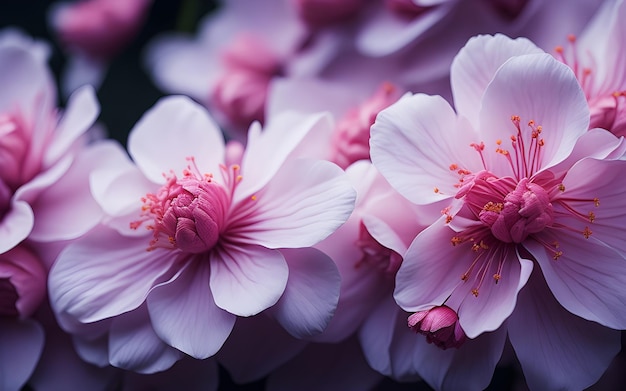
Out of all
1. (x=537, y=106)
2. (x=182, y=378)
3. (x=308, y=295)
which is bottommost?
(x=182, y=378)

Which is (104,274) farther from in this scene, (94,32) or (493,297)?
(94,32)

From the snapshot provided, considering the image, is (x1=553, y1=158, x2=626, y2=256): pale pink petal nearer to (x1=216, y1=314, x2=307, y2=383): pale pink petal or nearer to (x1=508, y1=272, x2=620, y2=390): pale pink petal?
(x1=508, y1=272, x2=620, y2=390): pale pink petal

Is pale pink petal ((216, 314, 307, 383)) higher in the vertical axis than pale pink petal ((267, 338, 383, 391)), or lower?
higher

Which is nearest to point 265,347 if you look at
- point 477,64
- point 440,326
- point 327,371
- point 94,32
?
point 327,371

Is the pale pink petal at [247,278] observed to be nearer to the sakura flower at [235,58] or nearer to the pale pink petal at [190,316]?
the pale pink petal at [190,316]

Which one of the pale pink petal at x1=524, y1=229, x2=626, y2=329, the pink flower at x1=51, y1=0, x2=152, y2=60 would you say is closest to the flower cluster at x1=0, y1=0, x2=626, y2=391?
the pale pink petal at x1=524, y1=229, x2=626, y2=329

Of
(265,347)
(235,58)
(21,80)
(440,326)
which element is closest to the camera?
(440,326)

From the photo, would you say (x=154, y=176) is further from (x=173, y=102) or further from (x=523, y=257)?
(x=523, y=257)

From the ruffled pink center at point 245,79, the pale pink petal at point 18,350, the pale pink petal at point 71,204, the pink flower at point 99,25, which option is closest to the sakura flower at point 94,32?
the pink flower at point 99,25
